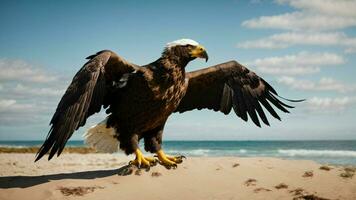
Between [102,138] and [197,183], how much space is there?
5.86 ft

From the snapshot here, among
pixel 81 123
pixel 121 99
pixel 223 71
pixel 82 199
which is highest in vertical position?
pixel 223 71

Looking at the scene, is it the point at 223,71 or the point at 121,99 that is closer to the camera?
the point at 121,99

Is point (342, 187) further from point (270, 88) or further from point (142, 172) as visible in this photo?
point (142, 172)

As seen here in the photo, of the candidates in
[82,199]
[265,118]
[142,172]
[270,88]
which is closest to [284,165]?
[265,118]

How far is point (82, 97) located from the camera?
206 inches

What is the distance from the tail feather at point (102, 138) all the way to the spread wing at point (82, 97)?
A: 0.50 meters

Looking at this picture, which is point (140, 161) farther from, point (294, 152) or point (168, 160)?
point (294, 152)

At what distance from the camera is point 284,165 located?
21.4ft

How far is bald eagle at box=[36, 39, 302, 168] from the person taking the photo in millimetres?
5210

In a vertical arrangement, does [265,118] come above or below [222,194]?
above

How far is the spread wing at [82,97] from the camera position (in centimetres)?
491

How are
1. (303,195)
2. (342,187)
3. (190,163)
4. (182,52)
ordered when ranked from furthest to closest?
(190,163), (182,52), (342,187), (303,195)

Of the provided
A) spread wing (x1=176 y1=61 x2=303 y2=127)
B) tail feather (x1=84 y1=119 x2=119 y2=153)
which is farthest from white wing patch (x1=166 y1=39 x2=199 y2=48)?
tail feather (x1=84 y1=119 x2=119 y2=153)

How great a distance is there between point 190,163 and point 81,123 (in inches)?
80.0
